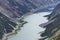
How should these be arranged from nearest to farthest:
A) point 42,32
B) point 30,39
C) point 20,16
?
1. point 30,39
2. point 42,32
3. point 20,16

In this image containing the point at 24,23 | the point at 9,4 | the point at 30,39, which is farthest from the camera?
the point at 9,4

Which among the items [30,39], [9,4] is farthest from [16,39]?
[9,4]

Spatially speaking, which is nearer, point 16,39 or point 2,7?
point 16,39

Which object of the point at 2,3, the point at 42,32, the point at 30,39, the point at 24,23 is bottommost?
the point at 30,39

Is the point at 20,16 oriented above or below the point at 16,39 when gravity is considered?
above

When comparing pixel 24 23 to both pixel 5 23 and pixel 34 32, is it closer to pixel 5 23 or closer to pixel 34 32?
pixel 5 23

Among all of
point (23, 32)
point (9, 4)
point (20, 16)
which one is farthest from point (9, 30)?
point (9, 4)

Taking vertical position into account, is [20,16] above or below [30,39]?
above

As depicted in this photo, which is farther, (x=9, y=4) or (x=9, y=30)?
(x=9, y=4)

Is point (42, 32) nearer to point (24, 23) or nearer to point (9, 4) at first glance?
point (24, 23)
